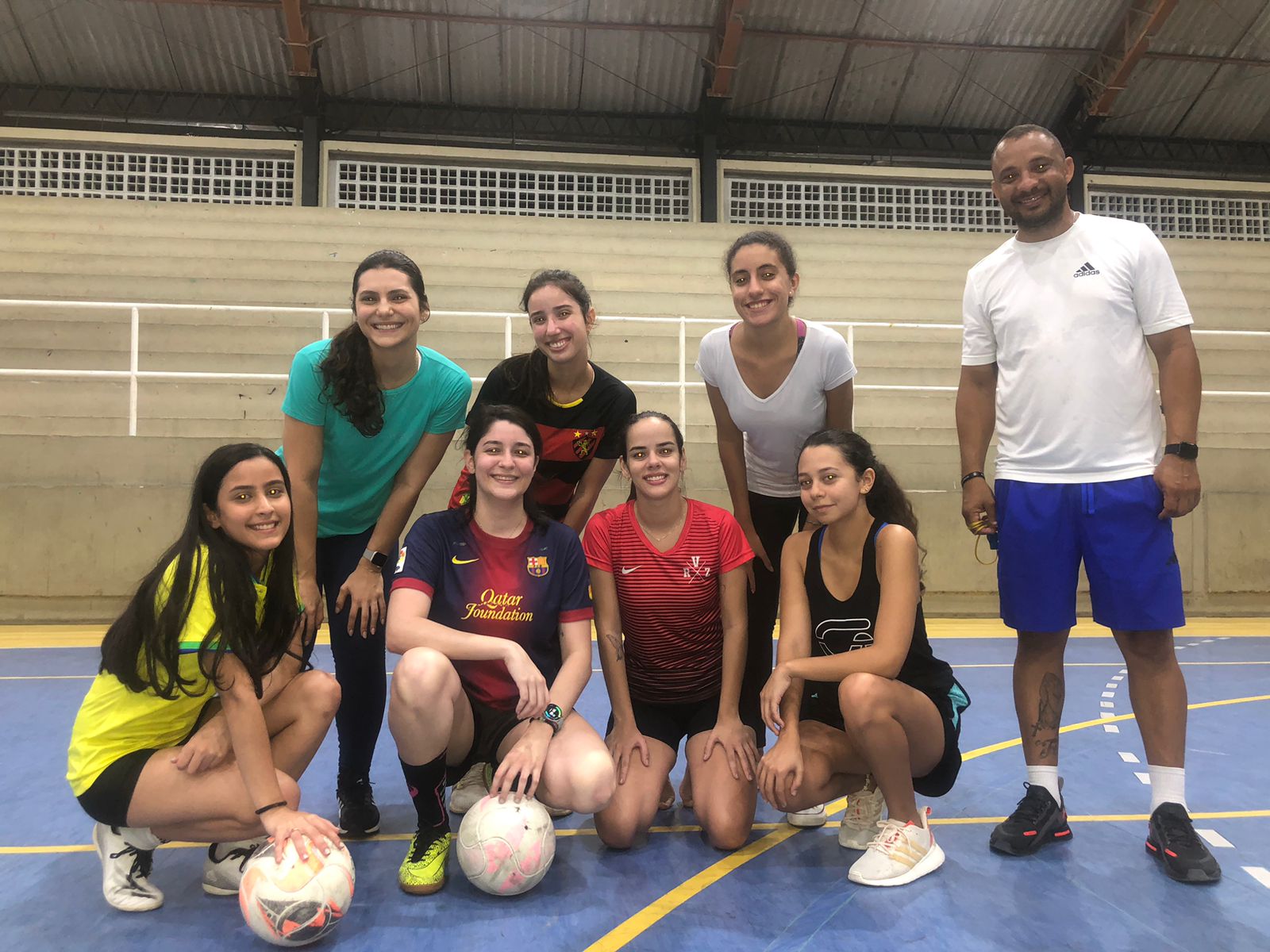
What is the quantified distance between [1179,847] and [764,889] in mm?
1166

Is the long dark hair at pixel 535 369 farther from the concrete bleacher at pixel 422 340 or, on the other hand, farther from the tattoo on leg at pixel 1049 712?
the concrete bleacher at pixel 422 340

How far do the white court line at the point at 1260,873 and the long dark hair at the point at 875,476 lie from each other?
1.22 meters

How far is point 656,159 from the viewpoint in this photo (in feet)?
42.5

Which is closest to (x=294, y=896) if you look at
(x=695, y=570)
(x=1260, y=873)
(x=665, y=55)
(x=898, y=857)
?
(x=695, y=570)

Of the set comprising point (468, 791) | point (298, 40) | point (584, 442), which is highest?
point (298, 40)

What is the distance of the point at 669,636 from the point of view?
9.29 feet

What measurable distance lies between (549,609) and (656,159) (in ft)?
38.0

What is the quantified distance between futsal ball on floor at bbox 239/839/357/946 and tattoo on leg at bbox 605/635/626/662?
101cm

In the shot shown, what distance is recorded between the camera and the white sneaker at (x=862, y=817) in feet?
8.57

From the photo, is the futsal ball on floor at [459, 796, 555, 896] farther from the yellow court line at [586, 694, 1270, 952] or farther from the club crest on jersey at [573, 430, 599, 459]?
the club crest on jersey at [573, 430, 599, 459]

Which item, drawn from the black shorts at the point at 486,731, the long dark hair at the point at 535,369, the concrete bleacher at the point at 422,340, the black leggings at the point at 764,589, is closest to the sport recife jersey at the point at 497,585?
the black shorts at the point at 486,731

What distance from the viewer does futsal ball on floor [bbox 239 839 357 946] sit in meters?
1.91

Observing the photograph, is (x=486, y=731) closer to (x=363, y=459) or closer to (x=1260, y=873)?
(x=363, y=459)

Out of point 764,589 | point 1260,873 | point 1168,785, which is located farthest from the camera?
point 764,589
